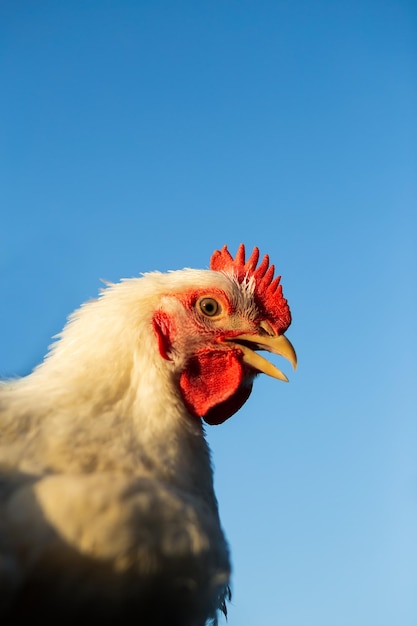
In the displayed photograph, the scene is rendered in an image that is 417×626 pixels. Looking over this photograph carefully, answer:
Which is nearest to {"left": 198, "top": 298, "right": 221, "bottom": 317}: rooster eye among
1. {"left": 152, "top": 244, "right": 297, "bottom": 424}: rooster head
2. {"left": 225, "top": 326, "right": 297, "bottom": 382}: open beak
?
{"left": 152, "top": 244, "right": 297, "bottom": 424}: rooster head

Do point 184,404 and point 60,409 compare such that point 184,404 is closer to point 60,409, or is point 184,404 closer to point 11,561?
point 60,409

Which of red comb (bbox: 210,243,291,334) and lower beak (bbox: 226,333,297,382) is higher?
red comb (bbox: 210,243,291,334)

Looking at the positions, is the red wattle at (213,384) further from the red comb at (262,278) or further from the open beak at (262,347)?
the red comb at (262,278)

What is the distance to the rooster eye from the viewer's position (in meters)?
3.95

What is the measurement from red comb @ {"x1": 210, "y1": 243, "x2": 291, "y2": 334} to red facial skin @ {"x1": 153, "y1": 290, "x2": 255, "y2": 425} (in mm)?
320

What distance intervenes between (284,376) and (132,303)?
92cm

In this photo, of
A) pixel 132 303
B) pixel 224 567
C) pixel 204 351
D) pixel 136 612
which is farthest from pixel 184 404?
pixel 136 612

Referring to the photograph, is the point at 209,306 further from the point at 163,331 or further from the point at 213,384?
the point at 213,384

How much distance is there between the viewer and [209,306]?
396 centimetres

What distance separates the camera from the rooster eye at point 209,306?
3.95m

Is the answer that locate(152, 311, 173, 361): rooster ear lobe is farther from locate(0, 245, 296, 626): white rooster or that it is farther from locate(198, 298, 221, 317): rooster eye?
locate(198, 298, 221, 317): rooster eye

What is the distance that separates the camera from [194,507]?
3.05 m

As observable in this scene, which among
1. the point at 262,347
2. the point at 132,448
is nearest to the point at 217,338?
the point at 262,347

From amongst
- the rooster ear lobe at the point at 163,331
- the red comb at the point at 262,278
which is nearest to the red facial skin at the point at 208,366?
the rooster ear lobe at the point at 163,331
